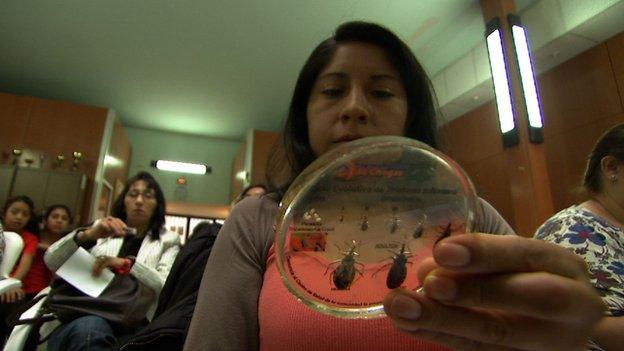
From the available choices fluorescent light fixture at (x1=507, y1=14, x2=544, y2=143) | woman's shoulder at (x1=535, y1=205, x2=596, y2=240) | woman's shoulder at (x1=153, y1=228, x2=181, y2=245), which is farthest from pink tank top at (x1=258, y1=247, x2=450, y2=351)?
fluorescent light fixture at (x1=507, y1=14, x2=544, y2=143)

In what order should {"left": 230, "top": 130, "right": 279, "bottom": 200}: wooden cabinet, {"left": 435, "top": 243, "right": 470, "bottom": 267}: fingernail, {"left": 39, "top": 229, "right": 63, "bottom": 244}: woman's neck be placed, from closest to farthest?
{"left": 435, "top": 243, "right": 470, "bottom": 267}: fingernail → {"left": 39, "top": 229, "right": 63, "bottom": 244}: woman's neck → {"left": 230, "top": 130, "right": 279, "bottom": 200}: wooden cabinet

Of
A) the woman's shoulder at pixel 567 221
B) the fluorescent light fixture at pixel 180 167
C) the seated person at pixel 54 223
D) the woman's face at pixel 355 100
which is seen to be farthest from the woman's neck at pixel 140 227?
the fluorescent light fixture at pixel 180 167

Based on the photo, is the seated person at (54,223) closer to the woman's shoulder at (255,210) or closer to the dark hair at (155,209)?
the dark hair at (155,209)

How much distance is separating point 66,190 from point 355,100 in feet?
10.5

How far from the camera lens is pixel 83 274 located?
1.25 meters

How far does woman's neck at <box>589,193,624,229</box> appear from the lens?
920mm

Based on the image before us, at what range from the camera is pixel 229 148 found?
4477 mm

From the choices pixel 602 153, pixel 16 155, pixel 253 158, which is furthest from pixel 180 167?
pixel 602 153

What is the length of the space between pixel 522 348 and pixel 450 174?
5.6 inches

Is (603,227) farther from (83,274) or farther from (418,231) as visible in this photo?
(83,274)

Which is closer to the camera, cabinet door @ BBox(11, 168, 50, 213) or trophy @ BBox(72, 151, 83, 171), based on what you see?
cabinet door @ BBox(11, 168, 50, 213)

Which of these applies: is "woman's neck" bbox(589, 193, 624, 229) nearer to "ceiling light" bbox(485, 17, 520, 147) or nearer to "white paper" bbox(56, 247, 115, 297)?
"ceiling light" bbox(485, 17, 520, 147)

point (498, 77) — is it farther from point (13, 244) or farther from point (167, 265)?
point (13, 244)

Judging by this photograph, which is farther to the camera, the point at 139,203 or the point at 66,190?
the point at 66,190
